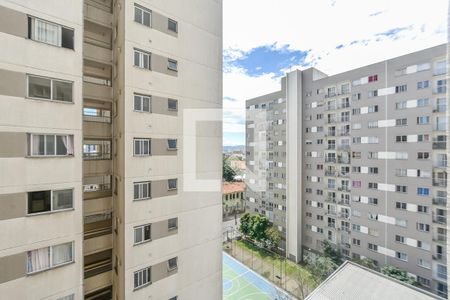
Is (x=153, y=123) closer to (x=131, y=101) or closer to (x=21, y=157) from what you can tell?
(x=131, y=101)

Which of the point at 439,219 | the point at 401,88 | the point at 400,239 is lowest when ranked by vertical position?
the point at 400,239

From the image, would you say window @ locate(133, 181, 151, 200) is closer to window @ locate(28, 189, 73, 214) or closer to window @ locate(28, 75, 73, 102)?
window @ locate(28, 189, 73, 214)

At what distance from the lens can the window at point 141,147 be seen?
6102 mm

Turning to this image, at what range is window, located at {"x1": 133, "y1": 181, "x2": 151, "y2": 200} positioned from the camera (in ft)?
20.0

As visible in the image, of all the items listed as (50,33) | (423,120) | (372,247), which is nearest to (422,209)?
(372,247)

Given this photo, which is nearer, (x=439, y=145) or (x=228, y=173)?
(x=439, y=145)

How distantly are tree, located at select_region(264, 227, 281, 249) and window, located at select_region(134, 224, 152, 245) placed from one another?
57.0 ft

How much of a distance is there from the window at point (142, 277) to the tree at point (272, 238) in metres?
17.0

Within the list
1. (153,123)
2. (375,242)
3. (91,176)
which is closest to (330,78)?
(375,242)

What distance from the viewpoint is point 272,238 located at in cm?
2083

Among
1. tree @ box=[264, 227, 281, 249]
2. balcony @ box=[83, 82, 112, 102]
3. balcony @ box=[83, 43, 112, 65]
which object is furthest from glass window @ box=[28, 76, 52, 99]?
tree @ box=[264, 227, 281, 249]

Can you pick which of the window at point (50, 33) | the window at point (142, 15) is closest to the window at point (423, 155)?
the window at point (142, 15)

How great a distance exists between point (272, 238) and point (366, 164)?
11310 millimetres

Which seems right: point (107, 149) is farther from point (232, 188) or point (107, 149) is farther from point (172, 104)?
point (232, 188)
